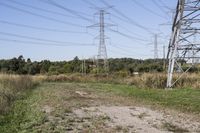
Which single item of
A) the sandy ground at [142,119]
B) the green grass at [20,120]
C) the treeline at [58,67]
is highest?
the treeline at [58,67]

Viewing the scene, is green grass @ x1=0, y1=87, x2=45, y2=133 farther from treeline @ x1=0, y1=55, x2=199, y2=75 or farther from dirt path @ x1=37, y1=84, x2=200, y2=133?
treeline @ x1=0, y1=55, x2=199, y2=75

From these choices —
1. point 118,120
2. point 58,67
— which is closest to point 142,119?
point 118,120

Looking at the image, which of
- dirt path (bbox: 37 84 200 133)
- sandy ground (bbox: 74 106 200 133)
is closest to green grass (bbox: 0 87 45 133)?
dirt path (bbox: 37 84 200 133)

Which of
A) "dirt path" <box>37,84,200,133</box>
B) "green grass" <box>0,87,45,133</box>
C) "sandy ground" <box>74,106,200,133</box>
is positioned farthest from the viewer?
"sandy ground" <box>74,106,200,133</box>

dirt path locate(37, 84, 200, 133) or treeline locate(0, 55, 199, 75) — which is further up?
treeline locate(0, 55, 199, 75)

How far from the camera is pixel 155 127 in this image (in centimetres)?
1027

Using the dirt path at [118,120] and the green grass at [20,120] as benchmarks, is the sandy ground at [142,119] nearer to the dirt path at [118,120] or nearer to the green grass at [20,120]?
the dirt path at [118,120]

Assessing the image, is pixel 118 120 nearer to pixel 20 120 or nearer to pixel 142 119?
pixel 142 119

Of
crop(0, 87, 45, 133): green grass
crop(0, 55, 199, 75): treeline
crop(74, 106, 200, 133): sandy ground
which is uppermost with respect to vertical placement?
crop(0, 55, 199, 75): treeline

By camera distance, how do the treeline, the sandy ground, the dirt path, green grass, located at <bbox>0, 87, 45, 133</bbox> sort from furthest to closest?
the treeline, the sandy ground, the dirt path, green grass, located at <bbox>0, 87, 45, 133</bbox>

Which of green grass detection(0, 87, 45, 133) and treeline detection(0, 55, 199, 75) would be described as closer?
green grass detection(0, 87, 45, 133)

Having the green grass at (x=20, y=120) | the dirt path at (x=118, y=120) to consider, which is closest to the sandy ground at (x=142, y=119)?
the dirt path at (x=118, y=120)

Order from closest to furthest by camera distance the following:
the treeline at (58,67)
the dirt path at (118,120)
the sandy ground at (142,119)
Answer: the dirt path at (118,120), the sandy ground at (142,119), the treeline at (58,67)

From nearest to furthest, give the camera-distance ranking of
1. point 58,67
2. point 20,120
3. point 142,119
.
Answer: point 20,120, point 142,119, point 58,67
